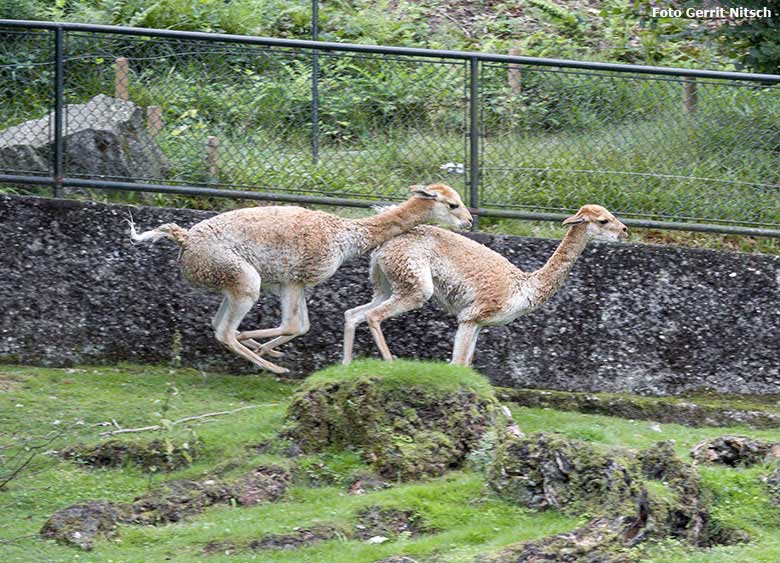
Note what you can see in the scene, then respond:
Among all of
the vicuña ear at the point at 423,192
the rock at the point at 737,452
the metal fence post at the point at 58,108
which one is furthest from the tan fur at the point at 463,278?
the metal fence post at the point at 58,108

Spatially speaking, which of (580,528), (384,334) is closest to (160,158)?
(384,334)

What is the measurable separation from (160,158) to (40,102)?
1.23 meters

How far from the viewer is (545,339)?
11.9 metres

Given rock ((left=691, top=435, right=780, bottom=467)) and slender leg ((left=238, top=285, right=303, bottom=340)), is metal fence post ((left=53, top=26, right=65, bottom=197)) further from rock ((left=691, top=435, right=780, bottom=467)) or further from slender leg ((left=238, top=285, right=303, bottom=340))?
rock ((left=691, top=435, right=780, bottom=467))

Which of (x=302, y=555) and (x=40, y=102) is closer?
(x=302, y=555)

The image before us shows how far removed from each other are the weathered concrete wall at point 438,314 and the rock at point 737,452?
3.11 meters

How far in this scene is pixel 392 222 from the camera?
36.4 ft

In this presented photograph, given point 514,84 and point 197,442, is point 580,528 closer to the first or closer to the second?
point 197,442

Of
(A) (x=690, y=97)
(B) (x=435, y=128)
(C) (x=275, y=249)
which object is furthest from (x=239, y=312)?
(A) (x=690, y=97)

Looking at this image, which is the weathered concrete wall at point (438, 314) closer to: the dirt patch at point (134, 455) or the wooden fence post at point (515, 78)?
the wooden fence post at point (515, 78)

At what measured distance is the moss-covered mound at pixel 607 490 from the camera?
7090mm

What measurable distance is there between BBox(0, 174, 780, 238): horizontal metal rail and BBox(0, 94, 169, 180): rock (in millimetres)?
158

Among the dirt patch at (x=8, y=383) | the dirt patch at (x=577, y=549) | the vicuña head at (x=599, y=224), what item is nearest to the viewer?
the dirt patch at (x=577, y=549)

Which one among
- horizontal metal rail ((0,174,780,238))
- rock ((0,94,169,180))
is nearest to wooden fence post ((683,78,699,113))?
horizontal metal rail ((0,174,780,238))
